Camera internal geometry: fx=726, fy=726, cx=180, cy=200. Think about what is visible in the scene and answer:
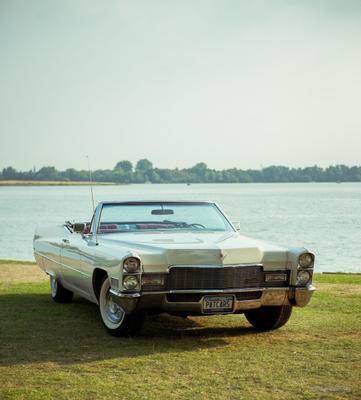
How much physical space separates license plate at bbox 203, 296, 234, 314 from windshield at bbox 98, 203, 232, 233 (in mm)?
1696

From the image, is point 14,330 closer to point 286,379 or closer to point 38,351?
point 38,351

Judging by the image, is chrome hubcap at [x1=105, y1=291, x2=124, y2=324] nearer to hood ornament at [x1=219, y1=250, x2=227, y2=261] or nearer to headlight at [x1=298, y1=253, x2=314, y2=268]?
hood ornament at [x1=219, y1=250, x2=227, y2=261]

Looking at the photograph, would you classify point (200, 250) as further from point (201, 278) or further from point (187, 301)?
point (187, 301)

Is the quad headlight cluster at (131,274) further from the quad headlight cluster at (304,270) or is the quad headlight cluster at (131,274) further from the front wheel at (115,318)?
the quad headlight cluster at (304,270)

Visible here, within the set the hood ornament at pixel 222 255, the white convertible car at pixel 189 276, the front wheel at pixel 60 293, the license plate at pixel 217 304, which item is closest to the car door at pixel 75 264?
the white convertible car at pixel 189 276

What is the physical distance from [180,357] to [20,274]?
8.81 meters

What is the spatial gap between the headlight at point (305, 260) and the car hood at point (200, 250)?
0.53ft

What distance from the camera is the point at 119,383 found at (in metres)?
5.75

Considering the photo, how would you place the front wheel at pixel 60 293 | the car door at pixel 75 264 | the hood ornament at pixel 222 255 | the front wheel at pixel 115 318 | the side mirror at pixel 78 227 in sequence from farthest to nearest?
the front wheel at pixel 60 293
the side mirror at pixel 78 227
the car door at pixel 75 264
the front wheel at pixel 115 318
the hood ornament at pixel 222 255

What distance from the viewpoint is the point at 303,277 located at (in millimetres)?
7660

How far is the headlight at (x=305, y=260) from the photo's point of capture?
7645mm

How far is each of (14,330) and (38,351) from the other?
4.04 feet

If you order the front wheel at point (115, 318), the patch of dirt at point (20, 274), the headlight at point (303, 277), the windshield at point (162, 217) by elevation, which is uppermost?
the windshield at point (162, 217)

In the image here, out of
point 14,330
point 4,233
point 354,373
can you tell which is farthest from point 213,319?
point 4,233
